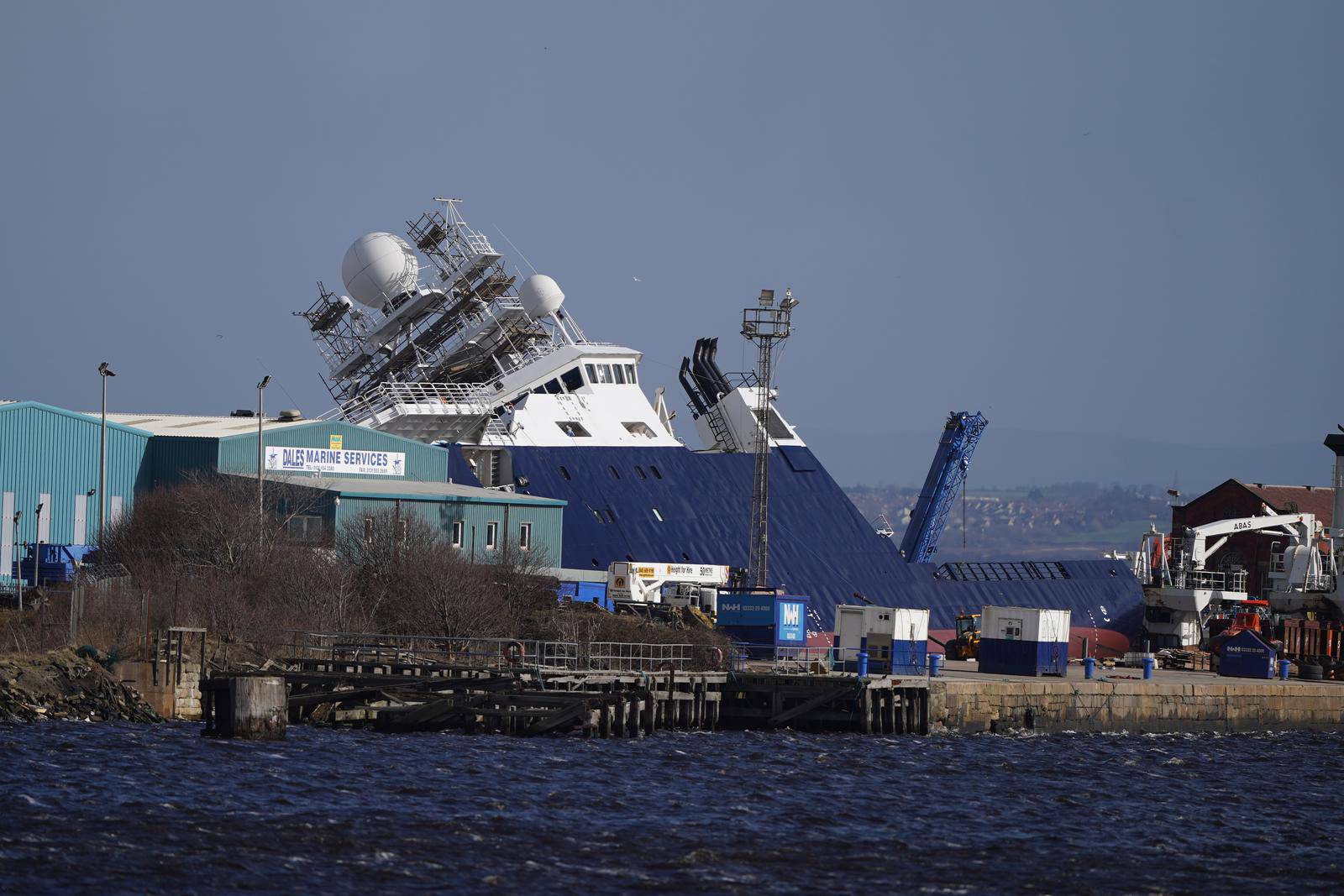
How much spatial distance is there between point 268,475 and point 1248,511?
47.5 metres

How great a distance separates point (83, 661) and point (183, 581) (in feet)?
22.0

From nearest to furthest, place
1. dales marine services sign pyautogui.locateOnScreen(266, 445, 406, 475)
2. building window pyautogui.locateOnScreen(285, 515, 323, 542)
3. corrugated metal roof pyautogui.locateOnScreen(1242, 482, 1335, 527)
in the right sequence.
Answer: building window pyautogui.locateOnScreen(285, 515, 323, 542) < dales marine services sign pyautogui.locateOnScreen(266, 445, 406, 475) < corrugated metal roof pyautogui.locateOnScreen(1242, 482, 1335, 527)

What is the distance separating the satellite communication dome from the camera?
64.2 metres

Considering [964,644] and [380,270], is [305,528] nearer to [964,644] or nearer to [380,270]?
[380,270]

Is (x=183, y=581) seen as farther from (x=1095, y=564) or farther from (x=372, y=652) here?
(x=1095, y=564)

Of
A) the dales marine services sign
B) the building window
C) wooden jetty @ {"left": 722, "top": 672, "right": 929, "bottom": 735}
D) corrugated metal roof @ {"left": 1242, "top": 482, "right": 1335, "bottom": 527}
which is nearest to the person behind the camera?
wooden jetty @ {"left": 722, "top": 672, "right": 929, "bottom": 735}

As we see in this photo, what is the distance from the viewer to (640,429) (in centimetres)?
6238

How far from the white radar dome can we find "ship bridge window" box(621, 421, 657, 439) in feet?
14.1

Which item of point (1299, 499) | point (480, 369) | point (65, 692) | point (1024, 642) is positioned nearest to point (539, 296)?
point (480, 369)

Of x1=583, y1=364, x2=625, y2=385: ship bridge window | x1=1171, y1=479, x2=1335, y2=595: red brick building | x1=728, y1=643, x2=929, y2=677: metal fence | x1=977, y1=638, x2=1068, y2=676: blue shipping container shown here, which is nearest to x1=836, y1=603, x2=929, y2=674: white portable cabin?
x1=728, y1=643, x2=929, y2=677: metal fence

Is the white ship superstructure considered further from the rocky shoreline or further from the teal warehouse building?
the rocky shoreline

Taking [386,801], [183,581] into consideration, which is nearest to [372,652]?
[183,581]

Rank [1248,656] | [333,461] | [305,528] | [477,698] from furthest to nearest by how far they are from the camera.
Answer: [333,461] → [1248,656] → [305,528] → [477,698]

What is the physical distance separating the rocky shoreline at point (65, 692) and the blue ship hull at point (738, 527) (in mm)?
18229
